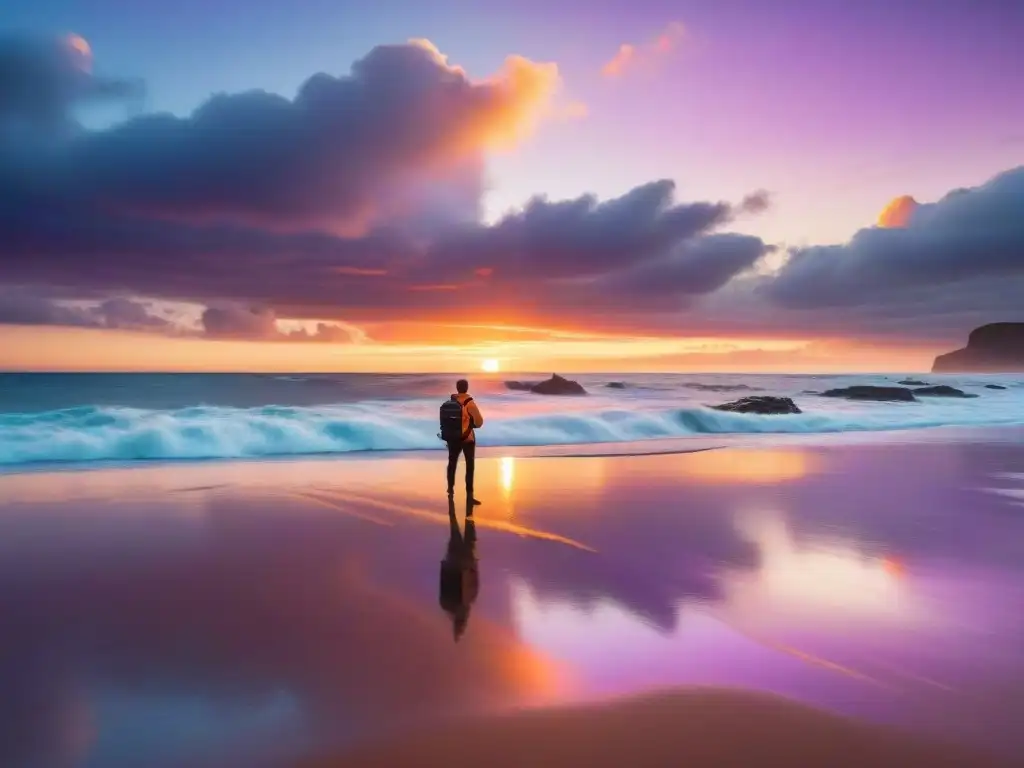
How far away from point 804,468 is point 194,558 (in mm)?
13840

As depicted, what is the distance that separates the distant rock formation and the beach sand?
650 ft

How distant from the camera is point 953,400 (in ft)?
164

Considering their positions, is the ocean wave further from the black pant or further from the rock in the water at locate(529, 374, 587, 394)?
the rock in the water at locate(529, 374, 587, 394)

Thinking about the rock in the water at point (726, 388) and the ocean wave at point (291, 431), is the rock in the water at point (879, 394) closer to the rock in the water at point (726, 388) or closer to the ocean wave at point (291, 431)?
the ocean wave at point (291, 431)

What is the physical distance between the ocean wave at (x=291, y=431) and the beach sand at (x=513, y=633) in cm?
770

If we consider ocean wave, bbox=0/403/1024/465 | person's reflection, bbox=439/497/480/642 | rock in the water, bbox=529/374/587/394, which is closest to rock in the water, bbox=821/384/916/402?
ocean wave, bbox=0/403/1024/465

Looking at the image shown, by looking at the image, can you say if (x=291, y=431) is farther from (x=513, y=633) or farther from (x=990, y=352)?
(x=990, y=352)

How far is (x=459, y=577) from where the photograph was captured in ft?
24.8

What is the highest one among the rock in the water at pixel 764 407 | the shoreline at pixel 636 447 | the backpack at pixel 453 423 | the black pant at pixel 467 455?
the backpack at pixel 453 423

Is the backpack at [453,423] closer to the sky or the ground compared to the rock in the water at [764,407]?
closer to the sky

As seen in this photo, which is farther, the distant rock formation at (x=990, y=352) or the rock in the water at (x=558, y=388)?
the distant rock formation at (x=990, y=352)

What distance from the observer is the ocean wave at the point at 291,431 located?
1897cm

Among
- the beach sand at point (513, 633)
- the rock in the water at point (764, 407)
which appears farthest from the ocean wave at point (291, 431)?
the beach sand at point (513, 633)

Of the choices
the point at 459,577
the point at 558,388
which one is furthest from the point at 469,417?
the point at 558,388
